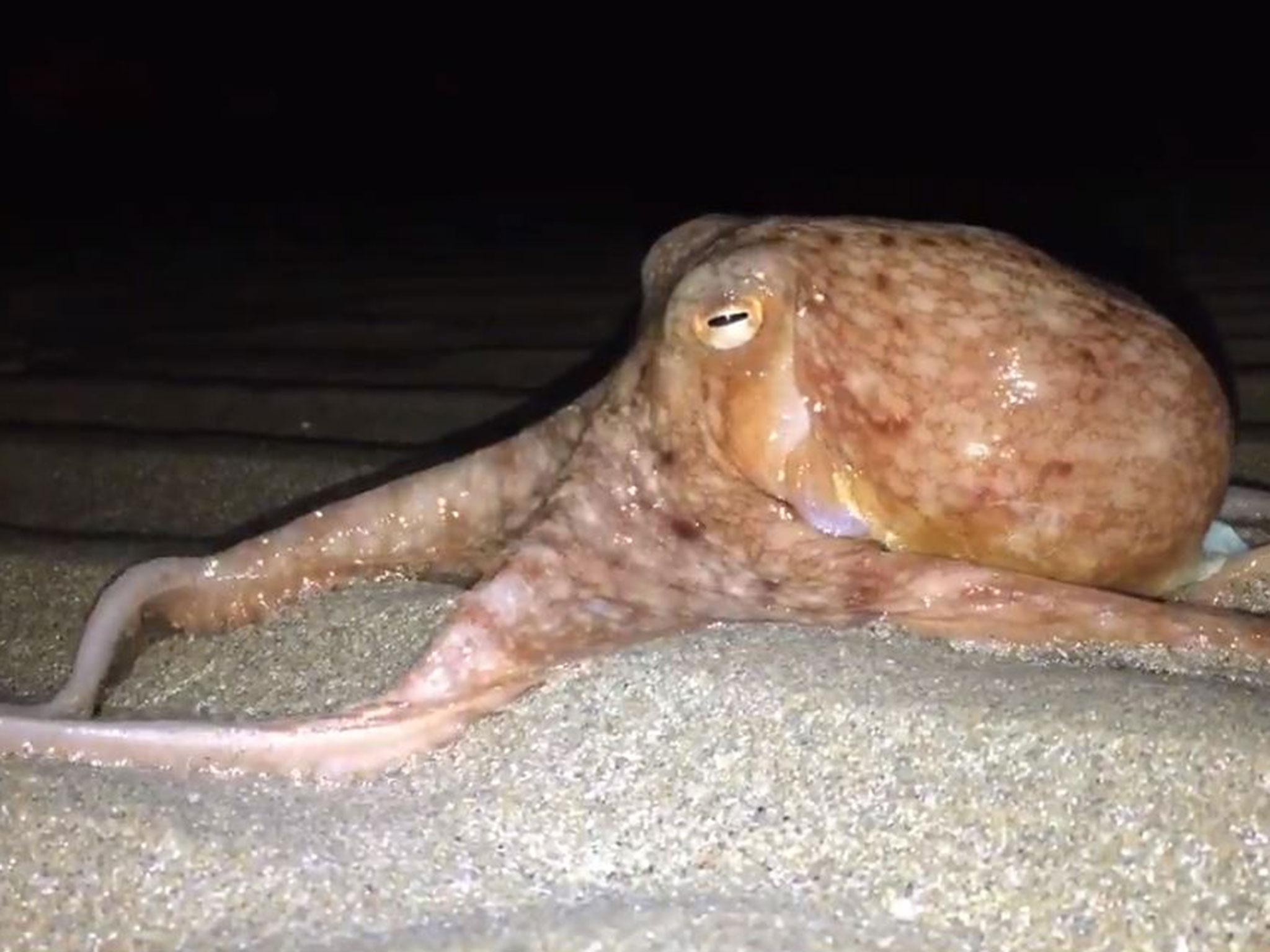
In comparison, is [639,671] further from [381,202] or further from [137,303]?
[381,202]

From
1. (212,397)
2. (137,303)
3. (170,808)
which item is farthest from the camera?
(137,303)

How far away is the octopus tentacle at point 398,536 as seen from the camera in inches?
106

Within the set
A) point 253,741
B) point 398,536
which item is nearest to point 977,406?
point 398,536

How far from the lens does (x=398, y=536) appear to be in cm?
279

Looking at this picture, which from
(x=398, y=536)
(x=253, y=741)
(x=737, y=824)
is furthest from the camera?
(x=398, y=536)

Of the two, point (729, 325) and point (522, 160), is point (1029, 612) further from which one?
point (522, 160)

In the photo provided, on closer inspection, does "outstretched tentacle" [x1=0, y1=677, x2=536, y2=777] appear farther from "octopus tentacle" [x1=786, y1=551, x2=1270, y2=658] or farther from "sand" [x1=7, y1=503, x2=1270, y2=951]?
"octopus tentacle" [x1=786, y1=551, x2=1270, y2=658]

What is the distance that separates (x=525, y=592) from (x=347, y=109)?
1469 cm

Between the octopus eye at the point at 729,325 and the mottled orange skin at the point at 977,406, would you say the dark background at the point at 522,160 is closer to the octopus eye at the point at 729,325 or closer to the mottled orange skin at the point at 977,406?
the mottled orange skin at the point at 977,406

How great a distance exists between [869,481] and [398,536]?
0.83m

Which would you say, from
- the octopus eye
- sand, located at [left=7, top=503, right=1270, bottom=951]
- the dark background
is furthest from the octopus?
the dark background

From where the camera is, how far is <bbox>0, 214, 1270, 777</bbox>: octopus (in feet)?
8.04

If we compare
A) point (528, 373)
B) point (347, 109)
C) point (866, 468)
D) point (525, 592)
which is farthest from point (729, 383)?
point (347, 109)

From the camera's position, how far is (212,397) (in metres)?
4.61
